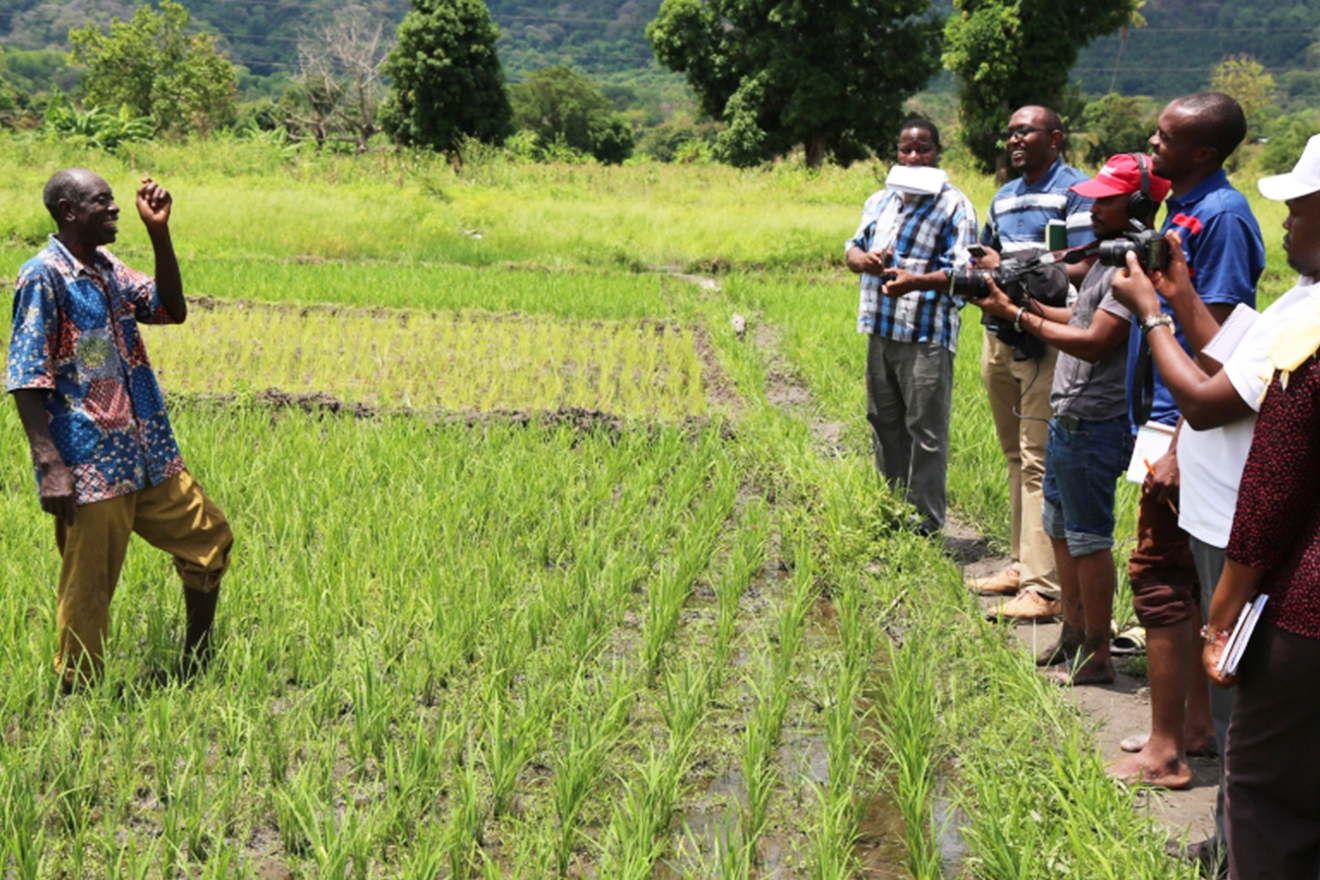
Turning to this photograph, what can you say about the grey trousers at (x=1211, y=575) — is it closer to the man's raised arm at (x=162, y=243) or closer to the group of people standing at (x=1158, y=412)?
the group of people standing at (x=1158, y=412)

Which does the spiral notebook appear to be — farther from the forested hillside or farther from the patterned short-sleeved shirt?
the forested hillside

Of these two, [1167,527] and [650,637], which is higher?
[1167,527]

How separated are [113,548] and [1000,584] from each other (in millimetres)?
3004

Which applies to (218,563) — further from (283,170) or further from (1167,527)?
(283,170)

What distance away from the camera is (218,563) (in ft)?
11.1

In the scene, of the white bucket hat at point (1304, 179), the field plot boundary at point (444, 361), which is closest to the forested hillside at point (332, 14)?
the field plot boundary at point (444, 361)

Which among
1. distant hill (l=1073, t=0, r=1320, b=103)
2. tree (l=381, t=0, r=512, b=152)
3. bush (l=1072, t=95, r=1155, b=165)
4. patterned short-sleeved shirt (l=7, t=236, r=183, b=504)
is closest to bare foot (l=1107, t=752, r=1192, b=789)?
patterned short-sleeved shirt (l=7, t=236, r=183, b=504)

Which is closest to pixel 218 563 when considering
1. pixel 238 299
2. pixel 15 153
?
pixel 238 299

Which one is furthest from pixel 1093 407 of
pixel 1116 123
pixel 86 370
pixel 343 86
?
pixel 1116 123

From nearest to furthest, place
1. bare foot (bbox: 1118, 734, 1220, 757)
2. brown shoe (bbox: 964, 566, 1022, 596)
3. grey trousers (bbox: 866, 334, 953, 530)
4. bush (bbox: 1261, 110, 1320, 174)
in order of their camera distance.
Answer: bare foot (bbox: 1118, 734, 1220, 757), brown shoe (bbox: 964, 566, 1022, 596), grey trousers (bbox: 866, 334, 953, 530), bush (bbox: 1261, 110, 1320, 174)

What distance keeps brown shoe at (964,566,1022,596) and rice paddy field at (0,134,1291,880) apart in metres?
0.21

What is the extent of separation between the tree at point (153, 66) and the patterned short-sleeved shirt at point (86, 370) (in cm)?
4033

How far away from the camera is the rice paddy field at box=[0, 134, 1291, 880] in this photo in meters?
2.58

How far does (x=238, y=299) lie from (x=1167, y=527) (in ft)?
30.8
